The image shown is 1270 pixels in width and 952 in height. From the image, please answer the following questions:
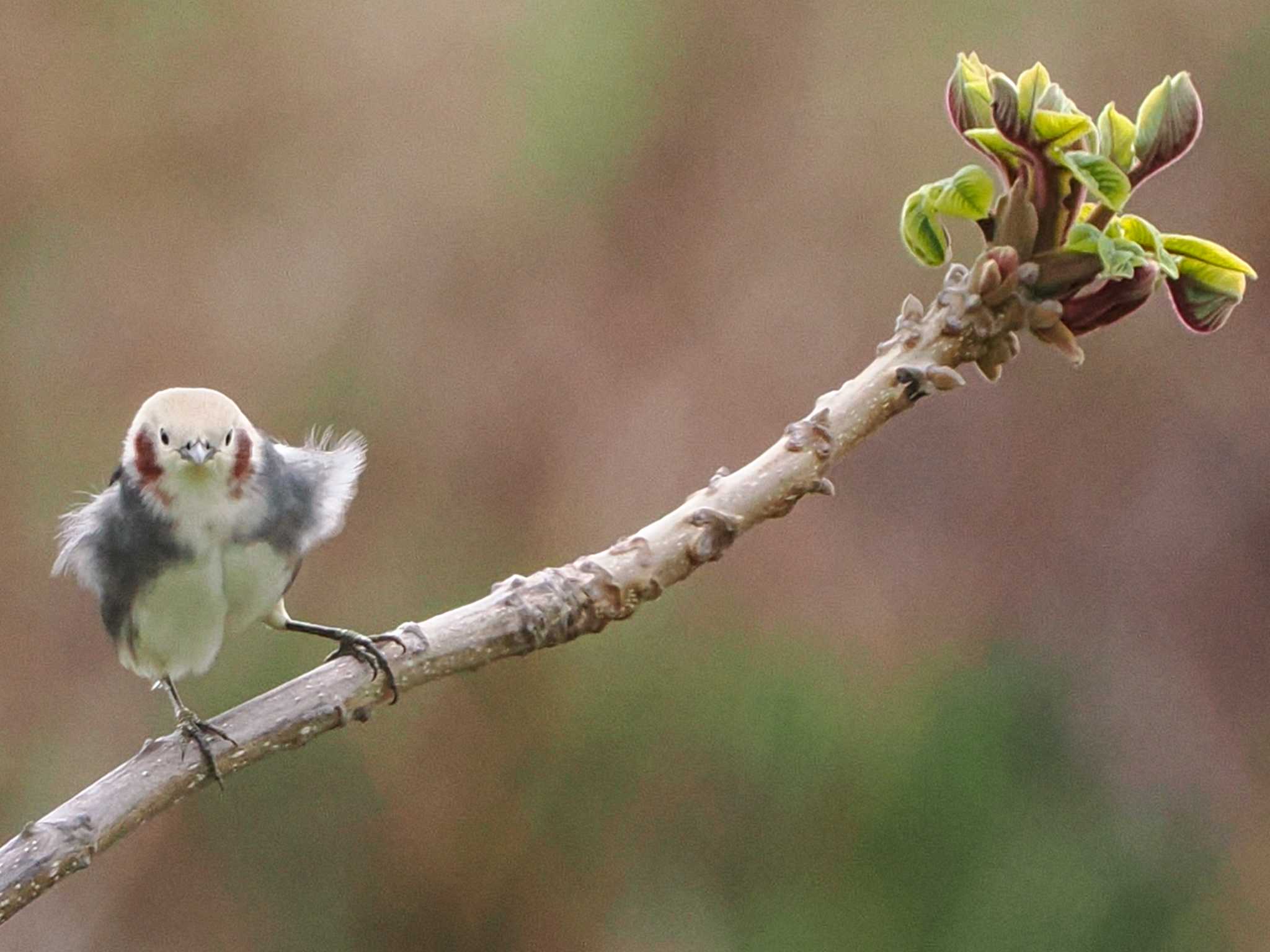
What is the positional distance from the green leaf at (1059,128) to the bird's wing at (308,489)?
0.40m

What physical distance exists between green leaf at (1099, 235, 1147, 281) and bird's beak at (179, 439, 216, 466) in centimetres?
38

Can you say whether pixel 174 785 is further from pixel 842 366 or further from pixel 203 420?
pixel 842 366

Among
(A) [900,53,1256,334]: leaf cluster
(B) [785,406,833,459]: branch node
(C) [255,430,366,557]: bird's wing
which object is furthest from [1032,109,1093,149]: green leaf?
(C) [255,430,366,557]: bird's wing

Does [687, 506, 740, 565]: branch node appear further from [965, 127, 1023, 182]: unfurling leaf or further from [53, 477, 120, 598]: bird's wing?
[53, 477, 120, 598]: bird's wing

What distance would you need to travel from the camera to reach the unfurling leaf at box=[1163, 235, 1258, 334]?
60 cm

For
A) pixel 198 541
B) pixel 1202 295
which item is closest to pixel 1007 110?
pixel 1202 295

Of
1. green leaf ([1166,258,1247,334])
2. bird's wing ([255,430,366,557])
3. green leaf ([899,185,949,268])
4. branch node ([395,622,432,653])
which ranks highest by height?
bird's wing ([255,430,366,557])

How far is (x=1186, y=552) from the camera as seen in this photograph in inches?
55.6

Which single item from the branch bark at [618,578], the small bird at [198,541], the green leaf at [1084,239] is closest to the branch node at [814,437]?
the branch bark at [618,578]

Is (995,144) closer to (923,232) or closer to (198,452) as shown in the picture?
(923,232)

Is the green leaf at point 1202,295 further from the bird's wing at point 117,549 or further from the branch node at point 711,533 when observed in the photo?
the bird's wing at point 117,549

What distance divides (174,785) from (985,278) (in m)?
0.37

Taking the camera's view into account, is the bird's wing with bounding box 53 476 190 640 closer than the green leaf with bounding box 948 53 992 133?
No

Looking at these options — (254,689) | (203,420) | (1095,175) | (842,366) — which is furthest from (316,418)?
(1095,175)
